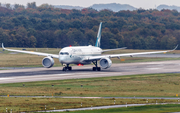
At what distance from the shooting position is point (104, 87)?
44.9 meters

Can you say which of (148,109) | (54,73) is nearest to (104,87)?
(148,109)

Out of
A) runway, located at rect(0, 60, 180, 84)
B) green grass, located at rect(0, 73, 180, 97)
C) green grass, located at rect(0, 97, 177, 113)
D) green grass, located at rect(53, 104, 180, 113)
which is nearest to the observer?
green grass, located at rect(53, 104, 180, 113)

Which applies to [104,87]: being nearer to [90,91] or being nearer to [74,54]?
[90,91]

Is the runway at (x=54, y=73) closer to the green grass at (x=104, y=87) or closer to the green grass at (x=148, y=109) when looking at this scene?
the green grass at (x=104, y=87)

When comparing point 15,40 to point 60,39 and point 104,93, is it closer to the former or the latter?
point 60,39

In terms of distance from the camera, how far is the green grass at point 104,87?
A: 39.3m

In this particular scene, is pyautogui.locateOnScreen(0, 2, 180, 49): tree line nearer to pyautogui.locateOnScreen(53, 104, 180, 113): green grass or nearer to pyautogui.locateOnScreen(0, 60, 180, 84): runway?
pyautogui.locateOnScreen(0, 60, 180, 84): runway

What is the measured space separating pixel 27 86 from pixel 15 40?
101438 millimetres

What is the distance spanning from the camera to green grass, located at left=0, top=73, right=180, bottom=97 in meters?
39.3

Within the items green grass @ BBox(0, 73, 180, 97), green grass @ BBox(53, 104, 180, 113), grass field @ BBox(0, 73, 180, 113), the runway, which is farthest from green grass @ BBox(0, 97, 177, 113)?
the runway

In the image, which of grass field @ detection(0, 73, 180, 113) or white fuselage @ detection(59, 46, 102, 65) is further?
white fuselage @ detection(59, 46, 102, 65)

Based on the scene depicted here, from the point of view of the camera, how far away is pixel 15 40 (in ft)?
470

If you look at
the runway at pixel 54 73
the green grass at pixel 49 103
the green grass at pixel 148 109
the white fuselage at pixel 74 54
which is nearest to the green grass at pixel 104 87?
the green grass at pixel 49 103

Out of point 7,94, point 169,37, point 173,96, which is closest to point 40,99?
point 7,94
